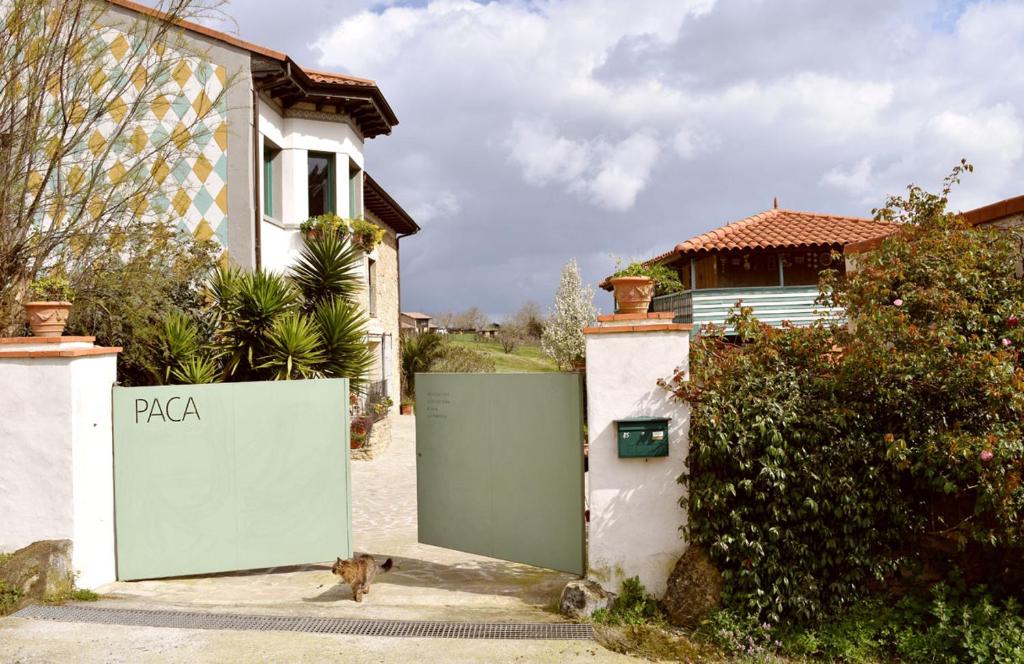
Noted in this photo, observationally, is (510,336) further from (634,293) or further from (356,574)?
(634,293)

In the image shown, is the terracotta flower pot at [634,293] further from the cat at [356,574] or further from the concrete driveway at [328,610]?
the cat at [356,574]

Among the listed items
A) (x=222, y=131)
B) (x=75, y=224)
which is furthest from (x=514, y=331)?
(x=75, y=224)

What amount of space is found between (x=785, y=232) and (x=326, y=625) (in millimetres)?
20624

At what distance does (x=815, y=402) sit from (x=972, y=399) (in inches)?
39.8

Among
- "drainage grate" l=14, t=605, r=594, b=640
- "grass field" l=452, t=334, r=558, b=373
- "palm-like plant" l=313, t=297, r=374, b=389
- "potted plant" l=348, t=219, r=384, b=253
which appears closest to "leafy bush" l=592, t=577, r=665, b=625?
"drainage grate" l=14, t=605, r=594, b=640

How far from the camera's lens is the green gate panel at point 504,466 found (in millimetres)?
6816

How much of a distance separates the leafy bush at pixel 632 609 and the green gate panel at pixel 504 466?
0.72 meters

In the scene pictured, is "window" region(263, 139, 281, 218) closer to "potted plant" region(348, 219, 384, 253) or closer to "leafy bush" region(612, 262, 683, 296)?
"potted plant" region(348, 219, 384, 253)

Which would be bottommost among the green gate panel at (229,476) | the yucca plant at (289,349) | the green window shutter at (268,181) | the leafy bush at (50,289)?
the green gate panel at (229,476)

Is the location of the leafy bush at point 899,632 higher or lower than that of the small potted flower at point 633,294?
lower

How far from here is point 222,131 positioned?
1300 centimetres

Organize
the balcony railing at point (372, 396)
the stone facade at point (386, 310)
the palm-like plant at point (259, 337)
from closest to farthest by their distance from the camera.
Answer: the palm-like plant at point (259, 337)
the balcony railing at point (372, 396)
the stone facade at point (386, 310)

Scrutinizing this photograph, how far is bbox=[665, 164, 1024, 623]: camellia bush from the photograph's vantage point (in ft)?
17.5

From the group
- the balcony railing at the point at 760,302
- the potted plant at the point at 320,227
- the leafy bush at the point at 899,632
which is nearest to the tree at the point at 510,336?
the balcony railing at the point at 760,302
